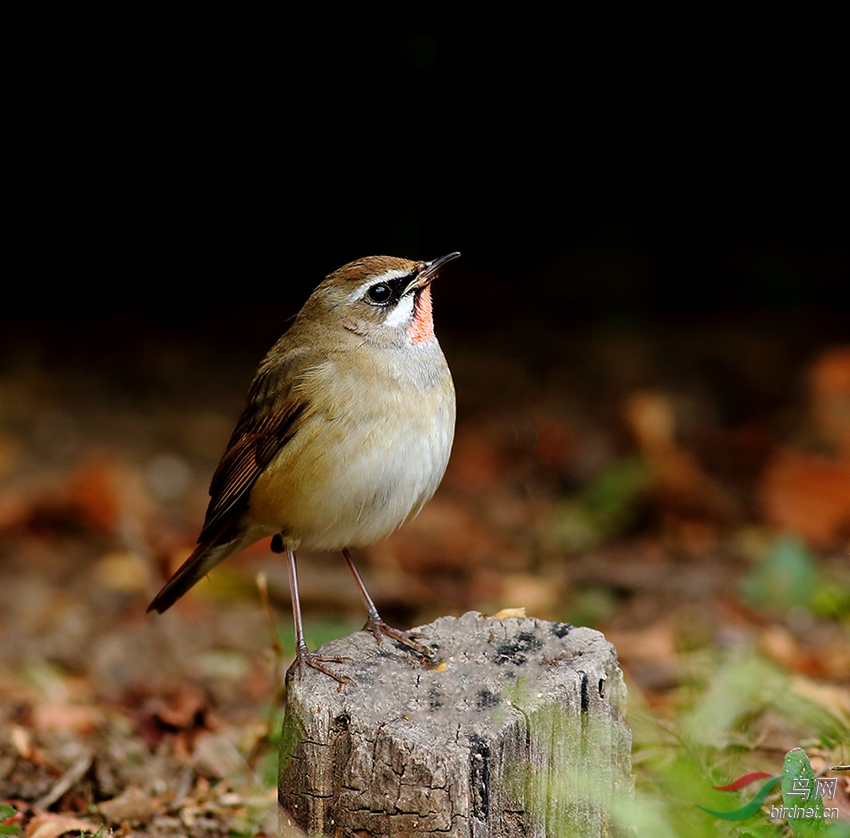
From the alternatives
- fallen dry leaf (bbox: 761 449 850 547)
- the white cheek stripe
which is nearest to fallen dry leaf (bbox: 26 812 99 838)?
the white cheek stripe

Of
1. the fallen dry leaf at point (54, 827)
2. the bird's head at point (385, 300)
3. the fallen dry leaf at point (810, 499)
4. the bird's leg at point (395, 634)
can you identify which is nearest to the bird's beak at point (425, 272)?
the bird's head at point (385, 300)

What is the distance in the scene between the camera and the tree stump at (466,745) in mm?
3637

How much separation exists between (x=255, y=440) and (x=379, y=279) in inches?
32.9

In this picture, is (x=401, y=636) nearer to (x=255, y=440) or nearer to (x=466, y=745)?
(x=466, y=745)

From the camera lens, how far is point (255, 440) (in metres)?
5.15

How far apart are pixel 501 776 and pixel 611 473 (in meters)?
5.13

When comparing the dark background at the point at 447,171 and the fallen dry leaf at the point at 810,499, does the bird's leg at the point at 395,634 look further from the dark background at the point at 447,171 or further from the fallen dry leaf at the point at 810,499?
the dark background at the point at 447,171

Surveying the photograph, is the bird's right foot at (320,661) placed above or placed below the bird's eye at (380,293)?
below

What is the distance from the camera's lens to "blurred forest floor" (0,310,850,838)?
523cm

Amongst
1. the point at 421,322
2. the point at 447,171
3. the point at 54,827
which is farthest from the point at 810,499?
the point at 54,827

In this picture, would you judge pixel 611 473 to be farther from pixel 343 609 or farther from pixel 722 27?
pixel 722 27

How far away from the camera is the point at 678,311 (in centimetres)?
1162

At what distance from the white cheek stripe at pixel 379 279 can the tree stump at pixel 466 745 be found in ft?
5.22

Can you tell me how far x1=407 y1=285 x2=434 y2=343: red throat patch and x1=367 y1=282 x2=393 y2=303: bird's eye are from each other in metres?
0.11
